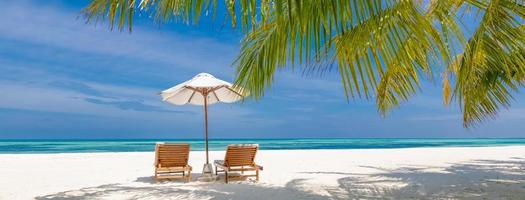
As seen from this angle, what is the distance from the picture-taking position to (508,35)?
3.30 metres

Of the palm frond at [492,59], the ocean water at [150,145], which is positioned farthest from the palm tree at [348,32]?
the ocean water at [150,145]

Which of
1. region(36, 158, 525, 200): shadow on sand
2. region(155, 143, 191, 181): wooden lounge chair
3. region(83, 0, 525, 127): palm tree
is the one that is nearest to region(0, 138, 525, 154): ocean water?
region(155, 143, 191, 181): wooden lounge chair

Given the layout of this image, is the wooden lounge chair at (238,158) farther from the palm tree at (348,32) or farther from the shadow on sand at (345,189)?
the palm tree at (348,32)

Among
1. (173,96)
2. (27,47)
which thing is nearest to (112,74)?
(27,47)

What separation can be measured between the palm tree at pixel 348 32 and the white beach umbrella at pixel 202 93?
3.77 m

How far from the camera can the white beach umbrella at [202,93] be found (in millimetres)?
6906

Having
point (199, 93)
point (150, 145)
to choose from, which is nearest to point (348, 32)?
point (199, 93)

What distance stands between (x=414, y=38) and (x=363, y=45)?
43 centimetres

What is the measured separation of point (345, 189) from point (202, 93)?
2.90 meters

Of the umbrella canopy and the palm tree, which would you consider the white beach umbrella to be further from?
the palm tree

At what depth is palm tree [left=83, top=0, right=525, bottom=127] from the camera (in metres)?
2.00

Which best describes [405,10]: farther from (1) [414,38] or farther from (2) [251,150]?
(2) [251,150]

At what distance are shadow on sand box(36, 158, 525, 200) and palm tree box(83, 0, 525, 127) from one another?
2.16m

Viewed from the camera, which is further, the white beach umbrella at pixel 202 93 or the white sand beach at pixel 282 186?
the white beach umbrella at pixel 202 93
